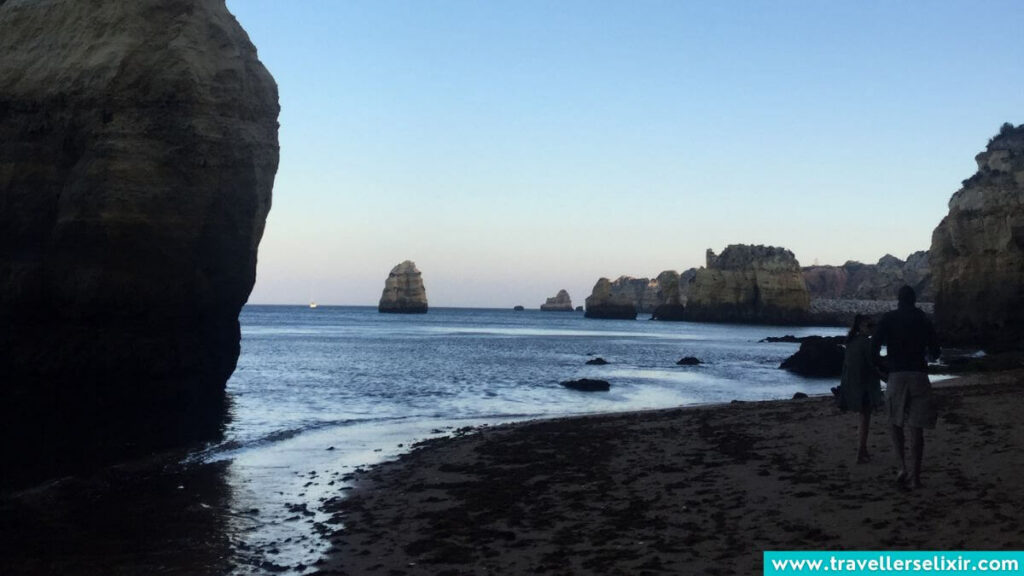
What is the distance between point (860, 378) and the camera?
12.4 metres

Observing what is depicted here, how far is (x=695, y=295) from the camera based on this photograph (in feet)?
524

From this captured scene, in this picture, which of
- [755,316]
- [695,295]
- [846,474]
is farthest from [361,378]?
[695,295]

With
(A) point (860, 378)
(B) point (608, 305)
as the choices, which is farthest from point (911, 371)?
(B) point (608, 305)

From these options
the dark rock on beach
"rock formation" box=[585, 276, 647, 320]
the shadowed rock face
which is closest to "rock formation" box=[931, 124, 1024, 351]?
the dark rock on beach

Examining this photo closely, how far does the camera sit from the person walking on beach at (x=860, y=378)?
1225 centimetres

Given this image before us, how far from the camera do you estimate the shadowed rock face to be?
1952cm

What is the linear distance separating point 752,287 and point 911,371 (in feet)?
454

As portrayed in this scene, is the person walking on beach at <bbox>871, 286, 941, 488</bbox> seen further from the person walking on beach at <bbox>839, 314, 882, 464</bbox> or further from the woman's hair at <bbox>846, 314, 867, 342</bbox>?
the woman's hair at <bbox>846, 314, 867, 342</bbox>

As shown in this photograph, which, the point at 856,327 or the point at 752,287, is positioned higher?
the point at 752,287

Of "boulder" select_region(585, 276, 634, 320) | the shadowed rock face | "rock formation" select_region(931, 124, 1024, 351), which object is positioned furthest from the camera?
"boulder" select_region(585, 276, 634, 320)

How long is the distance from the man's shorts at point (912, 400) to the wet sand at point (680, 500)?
847mm

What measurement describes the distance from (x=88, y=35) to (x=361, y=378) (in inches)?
863

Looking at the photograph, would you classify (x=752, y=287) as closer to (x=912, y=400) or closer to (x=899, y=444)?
(x=899, y=444)

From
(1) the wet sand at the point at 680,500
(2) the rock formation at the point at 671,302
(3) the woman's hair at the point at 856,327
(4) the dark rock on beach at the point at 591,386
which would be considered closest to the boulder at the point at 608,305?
(2) the rock formation at the point at 671,302
